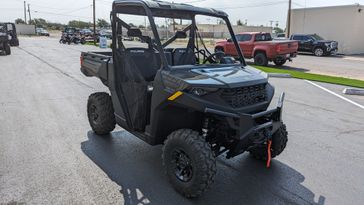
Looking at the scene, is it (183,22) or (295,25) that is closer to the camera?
(183,22)

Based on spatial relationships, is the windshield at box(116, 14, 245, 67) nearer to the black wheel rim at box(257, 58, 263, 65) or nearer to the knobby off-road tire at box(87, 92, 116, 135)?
the knobby off-road tire at box(87, 92, 116, 135)

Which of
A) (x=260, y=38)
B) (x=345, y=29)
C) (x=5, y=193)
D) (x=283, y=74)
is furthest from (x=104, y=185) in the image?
(x=345, y=29)

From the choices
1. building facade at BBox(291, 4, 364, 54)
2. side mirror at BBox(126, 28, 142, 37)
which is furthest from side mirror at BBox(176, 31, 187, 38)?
building facade at BBox(291, 4, 364, 54)

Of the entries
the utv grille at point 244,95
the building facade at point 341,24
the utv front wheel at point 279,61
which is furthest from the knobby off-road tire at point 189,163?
the building facade at point 341,24

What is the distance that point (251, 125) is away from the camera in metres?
3.42

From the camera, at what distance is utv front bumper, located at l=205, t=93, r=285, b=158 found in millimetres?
3334

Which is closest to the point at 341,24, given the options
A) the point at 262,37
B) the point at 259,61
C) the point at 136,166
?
the point at 262,37

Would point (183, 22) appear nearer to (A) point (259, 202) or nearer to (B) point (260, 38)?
(A) point (259, 202)

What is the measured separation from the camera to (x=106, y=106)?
5.27m

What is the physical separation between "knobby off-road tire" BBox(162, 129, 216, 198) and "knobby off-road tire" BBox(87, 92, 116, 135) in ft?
6.10

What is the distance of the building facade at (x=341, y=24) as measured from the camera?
27.6 m

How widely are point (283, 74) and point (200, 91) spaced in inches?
422

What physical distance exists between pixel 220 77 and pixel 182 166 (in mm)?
1082

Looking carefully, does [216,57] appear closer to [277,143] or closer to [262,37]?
[277,143]
